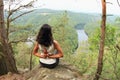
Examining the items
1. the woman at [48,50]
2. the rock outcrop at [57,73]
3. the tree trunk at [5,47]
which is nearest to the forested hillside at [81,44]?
the rock outcrop at [57,73]

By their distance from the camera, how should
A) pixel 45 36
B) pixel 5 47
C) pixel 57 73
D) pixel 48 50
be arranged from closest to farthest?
pixel 45 36, pixel 57 73, pixel 48 50, pixel 5 47

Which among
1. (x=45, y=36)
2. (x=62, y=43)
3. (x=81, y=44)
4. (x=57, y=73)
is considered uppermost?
(x=45, y=36)

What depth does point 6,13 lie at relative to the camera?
38.8 feet

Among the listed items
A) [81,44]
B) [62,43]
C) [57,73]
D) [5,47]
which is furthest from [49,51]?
[81,44]

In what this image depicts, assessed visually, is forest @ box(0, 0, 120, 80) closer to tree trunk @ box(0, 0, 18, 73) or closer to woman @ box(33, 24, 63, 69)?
tree trunk @ box(0, 0, 18, 73)

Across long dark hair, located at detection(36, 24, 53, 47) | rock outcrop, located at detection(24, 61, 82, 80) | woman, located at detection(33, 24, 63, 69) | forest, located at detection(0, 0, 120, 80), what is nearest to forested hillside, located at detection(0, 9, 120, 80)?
forest, located at detection(0, 0, 120, 80)

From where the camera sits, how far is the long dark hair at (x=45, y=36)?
27.4 feet

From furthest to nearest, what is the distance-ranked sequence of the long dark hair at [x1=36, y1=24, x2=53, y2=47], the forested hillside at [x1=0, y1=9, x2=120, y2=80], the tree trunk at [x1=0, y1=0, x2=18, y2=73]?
the forested hillside at [x1=0, y1=9, x2=120, y2=80] < the tree trunk at [x1=0, y1=0, x2=18, y2=73] < the long dark hair at [x1=36, y1=24, x2=53, y2=47]

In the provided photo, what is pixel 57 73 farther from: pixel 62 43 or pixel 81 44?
pixel 81 44

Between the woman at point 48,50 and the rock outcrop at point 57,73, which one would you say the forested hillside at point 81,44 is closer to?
the rock outcrop at point 57,73

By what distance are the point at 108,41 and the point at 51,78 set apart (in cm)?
1911

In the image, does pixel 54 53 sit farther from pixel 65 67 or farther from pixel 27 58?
pixel 27 58

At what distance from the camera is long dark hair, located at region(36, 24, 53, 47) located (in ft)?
27.4

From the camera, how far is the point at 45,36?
8484mm
